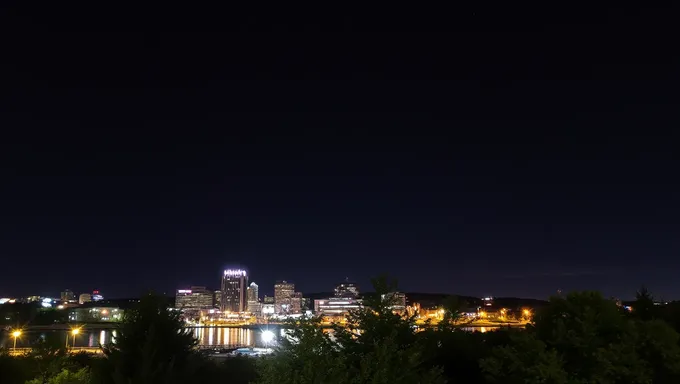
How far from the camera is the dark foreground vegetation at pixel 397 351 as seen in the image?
7141 mm

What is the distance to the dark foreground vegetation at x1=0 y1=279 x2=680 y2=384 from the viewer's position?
23.4 ft

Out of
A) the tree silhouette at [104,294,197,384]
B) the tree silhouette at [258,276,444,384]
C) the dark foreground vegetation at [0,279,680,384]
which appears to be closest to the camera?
the tree silhouette at [258,276,444,384]

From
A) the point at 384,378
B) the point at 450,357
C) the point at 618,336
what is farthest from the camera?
the point at 450,357

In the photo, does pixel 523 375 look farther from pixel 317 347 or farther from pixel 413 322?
pixel 317 347

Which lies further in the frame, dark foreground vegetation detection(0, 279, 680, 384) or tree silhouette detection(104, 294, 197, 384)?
tree silhouette detection(104, 294, 197, 384)

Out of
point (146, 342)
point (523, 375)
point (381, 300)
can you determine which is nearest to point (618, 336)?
point (523, 375)

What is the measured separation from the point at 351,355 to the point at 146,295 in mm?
3514

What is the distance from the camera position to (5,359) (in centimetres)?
2005

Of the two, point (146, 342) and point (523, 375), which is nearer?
point (146, 342)

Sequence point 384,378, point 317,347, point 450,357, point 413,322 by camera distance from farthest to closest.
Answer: point 450,357 → point 413,322 → point 317,347 → point 384,378

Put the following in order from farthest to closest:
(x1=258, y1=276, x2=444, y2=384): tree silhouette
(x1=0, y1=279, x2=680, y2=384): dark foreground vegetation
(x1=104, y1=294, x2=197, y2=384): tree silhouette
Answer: (x1=104, y1=294, x2=197, y2=384): tree silhouette, (x1=0, y1=279, x2=680, y2=384): dark foreground vegetation, (x1=258, y1=276, x2=444, y2=384): tree silhouette

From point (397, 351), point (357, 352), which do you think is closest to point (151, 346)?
point (357, 352)

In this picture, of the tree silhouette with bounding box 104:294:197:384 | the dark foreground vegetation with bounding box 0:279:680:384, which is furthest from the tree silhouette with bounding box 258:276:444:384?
the tree silhouette with bounding box 104:294:197:384

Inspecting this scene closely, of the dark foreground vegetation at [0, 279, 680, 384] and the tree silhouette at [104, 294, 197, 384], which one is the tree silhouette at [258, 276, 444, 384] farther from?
the tree silhouette at [104, 294, 197, 384]
